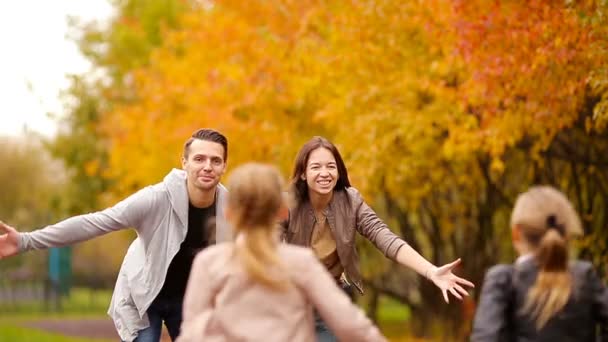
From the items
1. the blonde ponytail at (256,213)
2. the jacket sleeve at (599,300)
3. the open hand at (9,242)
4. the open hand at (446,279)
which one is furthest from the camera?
the open hand at (9,242)

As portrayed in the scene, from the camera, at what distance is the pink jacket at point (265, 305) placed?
5.59 metres

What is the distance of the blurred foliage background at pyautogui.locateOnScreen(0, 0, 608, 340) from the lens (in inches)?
577

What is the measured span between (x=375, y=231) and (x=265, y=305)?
2803 millimetres

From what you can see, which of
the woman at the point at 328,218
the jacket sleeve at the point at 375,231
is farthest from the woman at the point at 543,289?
the woman at the point at 328,218

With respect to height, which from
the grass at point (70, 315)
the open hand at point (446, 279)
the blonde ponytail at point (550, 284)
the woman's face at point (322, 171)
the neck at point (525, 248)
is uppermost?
the woman's face at point (322, 171)

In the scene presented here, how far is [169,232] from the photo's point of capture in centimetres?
818

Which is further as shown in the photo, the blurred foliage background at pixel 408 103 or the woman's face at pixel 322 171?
the blurred foliage background at pixel 408 103

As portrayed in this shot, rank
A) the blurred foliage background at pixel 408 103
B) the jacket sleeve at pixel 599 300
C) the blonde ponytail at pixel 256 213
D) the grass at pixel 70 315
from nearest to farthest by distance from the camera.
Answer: the blonde ponytail at pixel 256 213
the jacket sleeve at pixel 599 300
the blurred foliage background at pixel 408 103
the grass at pixel 70 315

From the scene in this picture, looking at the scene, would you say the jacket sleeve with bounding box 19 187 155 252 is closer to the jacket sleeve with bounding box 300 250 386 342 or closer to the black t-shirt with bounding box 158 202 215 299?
the black t-shirt with bounding box 158 202 215 299

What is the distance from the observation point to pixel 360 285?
27.6ft

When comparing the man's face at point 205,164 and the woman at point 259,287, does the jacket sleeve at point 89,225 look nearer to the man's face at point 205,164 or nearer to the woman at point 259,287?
the man's face at point 205,164

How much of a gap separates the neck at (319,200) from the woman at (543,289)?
9.23ft

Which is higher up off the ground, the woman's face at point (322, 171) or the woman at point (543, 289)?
the woman's face at point (322, 171)

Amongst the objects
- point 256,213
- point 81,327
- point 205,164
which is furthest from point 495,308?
point 81,327
